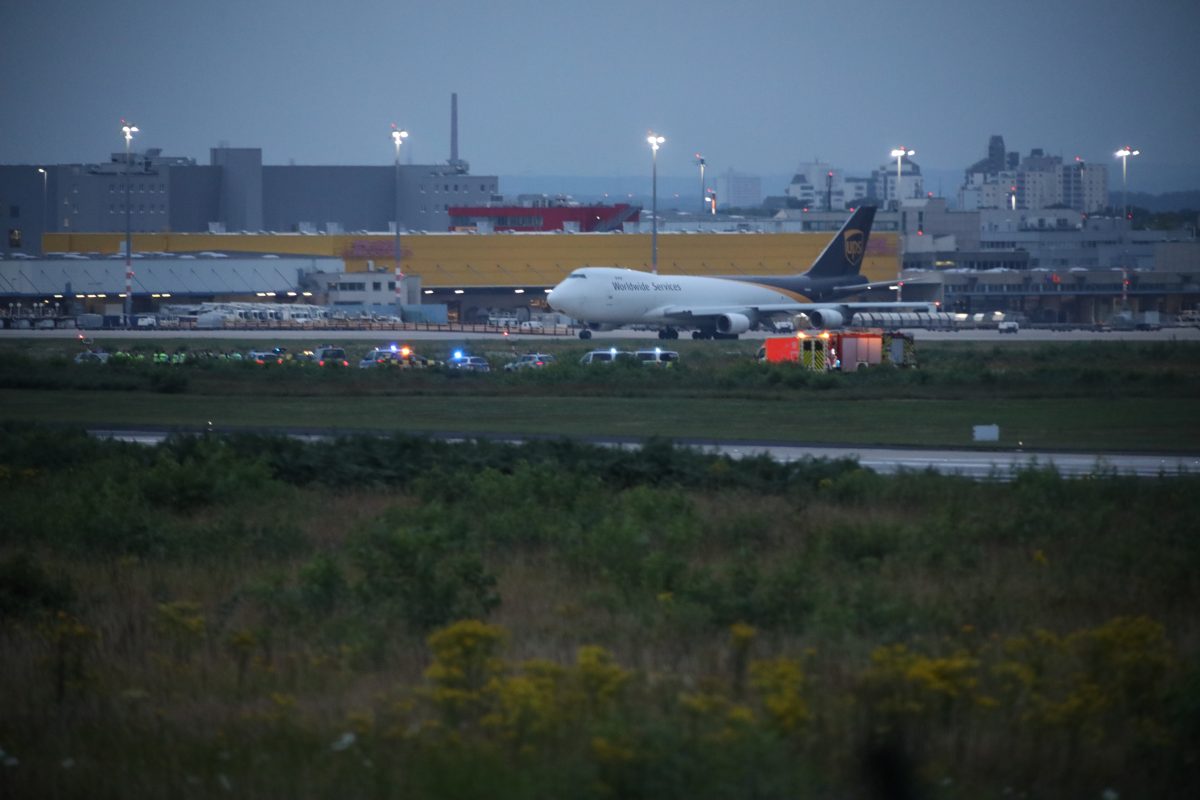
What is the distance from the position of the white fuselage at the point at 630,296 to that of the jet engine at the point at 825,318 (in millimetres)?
4503

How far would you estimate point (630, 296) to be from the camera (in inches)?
2783

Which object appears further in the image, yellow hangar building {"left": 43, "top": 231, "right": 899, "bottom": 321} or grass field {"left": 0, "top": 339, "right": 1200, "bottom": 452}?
yellow hangar building {"left": 43, "top": 231, "right": 899, "bottom": 321}

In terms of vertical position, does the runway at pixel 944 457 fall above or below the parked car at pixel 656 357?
below

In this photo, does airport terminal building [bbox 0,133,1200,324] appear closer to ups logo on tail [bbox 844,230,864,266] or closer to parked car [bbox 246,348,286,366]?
ups logo on tail [bbox 844,230,864,266]

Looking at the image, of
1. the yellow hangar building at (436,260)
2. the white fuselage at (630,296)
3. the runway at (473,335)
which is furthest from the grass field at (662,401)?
the yellow hangar building at (436,260)

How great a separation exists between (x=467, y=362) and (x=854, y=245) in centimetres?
3849

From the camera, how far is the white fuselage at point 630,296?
69500 millimetres

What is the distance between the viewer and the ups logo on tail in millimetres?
84062

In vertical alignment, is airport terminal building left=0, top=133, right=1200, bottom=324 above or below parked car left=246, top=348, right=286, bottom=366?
above

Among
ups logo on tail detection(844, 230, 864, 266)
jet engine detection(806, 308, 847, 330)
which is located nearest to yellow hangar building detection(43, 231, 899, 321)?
ups logo on tail detection(844, 230, 864, 266)

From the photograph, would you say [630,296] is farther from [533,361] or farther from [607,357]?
[607,357]

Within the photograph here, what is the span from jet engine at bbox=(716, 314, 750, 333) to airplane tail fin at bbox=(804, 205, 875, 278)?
11965mm

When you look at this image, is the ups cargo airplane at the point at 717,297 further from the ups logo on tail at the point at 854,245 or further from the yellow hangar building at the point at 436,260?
the yellow hangar building at the point at 436,260

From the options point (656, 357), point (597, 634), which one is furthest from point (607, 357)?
point (597, 634)
